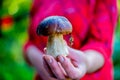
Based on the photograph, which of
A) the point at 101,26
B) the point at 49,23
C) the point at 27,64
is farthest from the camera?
the point at 27,64

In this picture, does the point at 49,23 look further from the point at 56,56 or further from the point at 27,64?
the point at 27,64

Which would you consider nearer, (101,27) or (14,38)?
(101,27)

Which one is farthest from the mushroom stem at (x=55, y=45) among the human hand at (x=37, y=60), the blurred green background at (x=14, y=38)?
the blurred green background at (x=14, y=38)

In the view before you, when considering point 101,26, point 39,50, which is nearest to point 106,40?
point 101,26

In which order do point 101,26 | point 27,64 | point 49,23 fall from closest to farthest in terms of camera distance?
point 49,23
point 101,26
point 27,64

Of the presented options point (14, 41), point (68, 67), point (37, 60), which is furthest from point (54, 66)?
point (14, 41)

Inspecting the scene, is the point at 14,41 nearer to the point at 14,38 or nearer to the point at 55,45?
the point at 14,38
